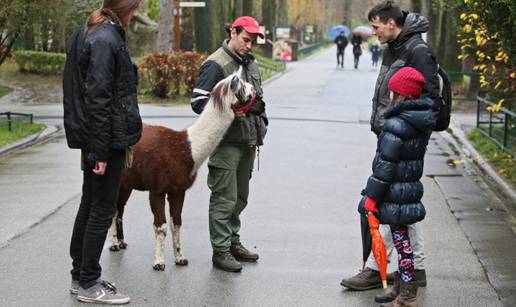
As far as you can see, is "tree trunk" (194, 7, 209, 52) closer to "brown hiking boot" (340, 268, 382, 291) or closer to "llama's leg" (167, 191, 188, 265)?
"llama's leg" (167, 191, 188, 265)

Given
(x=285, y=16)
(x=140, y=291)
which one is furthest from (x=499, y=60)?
(x=285, y=16)

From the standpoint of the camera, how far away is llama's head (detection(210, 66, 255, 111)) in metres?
7.28

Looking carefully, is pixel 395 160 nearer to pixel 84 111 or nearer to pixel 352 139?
pixel 84 111

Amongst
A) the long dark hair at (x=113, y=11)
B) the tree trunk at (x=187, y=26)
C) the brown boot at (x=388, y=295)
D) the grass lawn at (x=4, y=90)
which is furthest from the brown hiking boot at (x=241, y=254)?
the tree trunk at (x=187, y=26)

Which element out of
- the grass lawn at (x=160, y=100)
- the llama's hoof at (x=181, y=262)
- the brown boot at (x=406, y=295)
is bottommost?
the grass lawn at (x=160, y=100)

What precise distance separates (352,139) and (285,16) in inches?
2418

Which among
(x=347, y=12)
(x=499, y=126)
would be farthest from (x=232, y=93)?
(x=347, y=12)

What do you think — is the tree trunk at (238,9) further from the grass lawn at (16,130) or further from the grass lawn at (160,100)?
the grass lawn at (16,130)

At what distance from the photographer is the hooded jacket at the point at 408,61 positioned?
6.70 metres

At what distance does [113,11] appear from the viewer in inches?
252

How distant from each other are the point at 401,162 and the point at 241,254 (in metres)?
2.13

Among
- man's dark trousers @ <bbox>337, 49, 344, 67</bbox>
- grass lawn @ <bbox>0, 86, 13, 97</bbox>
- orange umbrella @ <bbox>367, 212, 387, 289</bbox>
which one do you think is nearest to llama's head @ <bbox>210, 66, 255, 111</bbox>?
orange umbrella @ <bbox>367, 212, 387, 289</bbox>

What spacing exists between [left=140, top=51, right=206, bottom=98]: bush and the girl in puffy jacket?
19.0 meters

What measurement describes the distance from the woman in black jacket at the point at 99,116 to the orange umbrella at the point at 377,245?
176cm
